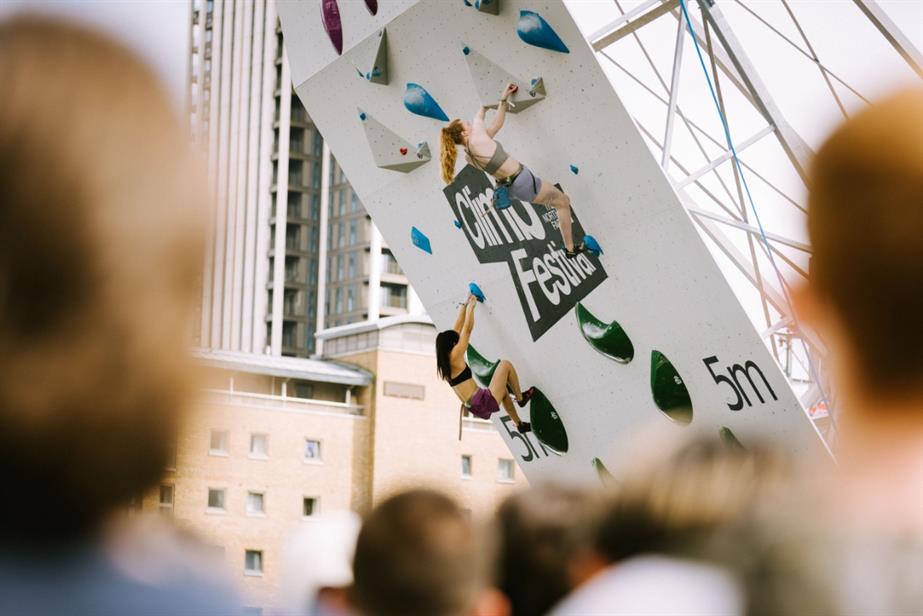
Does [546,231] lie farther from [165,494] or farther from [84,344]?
[84,344]

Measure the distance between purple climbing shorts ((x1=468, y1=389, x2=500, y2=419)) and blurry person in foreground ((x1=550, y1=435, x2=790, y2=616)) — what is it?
10.4 m

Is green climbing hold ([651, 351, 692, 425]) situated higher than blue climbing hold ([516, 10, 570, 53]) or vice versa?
blue climbing hold ([516, 10, 570, 53])

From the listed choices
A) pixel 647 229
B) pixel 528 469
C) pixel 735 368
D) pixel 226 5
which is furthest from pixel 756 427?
pixel 226 5

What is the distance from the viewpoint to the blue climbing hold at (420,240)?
42.0ft

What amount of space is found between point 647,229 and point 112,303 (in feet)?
29.9

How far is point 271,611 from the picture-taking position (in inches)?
103

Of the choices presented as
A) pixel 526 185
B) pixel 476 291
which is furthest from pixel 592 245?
pixel 476 291

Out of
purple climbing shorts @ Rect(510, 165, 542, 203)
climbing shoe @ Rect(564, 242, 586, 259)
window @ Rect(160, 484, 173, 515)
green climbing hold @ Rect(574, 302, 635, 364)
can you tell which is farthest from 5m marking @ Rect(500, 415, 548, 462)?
window @ Rect(160, 484, 173, 515)

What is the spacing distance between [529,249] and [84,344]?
33.4ft

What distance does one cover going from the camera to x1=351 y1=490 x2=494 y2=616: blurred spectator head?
1904 millimetres

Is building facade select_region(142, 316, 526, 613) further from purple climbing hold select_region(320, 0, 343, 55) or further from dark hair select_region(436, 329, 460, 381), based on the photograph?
purple climbing hold select_region(320, 0, 343, 55)

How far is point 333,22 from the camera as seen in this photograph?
12234mm

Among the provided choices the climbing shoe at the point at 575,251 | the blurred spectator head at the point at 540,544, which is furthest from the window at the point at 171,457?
the climbing shoe at the point at 575,251

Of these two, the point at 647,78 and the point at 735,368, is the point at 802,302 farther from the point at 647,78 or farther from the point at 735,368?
the point at 647,78
